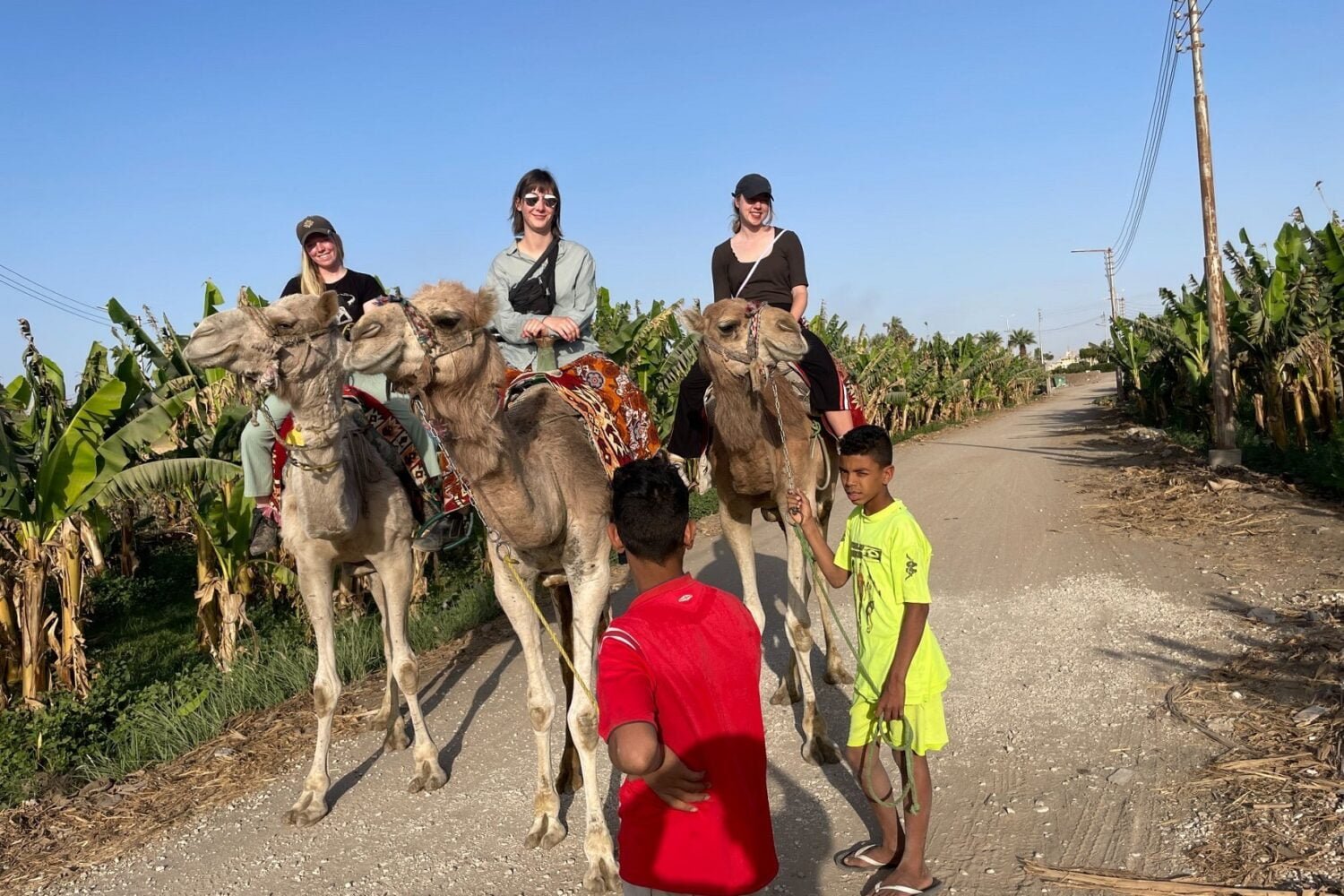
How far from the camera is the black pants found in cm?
562

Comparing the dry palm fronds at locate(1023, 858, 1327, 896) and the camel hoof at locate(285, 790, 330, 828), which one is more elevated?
the camel hoof at locate(285, 790, 330, 828)

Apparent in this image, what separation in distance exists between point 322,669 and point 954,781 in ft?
11.7

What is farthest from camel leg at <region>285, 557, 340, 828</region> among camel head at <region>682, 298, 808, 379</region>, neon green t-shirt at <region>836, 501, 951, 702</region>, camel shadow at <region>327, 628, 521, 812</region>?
neon green t-shirt at <region>836, 501, 951, 702</region>

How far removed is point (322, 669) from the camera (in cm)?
532

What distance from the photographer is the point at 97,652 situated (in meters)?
9.39

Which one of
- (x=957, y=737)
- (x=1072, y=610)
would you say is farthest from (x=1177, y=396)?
(x=957, y=737)

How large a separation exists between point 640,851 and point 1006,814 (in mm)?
2604

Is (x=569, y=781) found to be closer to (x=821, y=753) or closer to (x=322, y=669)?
(x=821, y=753)

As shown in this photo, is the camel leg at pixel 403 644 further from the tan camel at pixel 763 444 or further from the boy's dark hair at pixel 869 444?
the boy's dark hair at pixel 869 444

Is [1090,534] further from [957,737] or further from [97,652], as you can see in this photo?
[97,652]

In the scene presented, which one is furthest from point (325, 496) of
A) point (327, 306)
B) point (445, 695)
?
point (445, 695)

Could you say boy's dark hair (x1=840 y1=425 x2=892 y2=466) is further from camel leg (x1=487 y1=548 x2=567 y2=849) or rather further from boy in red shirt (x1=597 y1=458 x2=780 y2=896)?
camel leg (x1=487 y1=548 x2=567 y2=849)

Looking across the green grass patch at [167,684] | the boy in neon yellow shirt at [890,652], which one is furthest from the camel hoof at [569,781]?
the green grass patch at [167,684]

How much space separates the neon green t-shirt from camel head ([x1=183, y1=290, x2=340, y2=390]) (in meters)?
2.69
